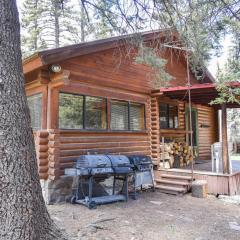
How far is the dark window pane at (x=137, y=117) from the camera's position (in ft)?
30.6

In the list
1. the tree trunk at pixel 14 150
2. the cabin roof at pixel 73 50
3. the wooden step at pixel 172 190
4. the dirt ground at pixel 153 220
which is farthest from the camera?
the wooden step at pixel 172 190

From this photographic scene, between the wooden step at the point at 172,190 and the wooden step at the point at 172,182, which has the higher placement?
the wooden step at the point at 172,182

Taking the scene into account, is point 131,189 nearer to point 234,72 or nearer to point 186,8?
point 234,72

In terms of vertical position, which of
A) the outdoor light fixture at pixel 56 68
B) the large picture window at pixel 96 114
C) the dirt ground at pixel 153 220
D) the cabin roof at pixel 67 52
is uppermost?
the cabin roof at pixel 67 52

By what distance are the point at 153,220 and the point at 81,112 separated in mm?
3209

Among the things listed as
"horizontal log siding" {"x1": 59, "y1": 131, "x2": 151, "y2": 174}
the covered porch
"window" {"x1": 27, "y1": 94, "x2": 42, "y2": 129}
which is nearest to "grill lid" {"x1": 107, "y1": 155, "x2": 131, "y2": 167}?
"horizontal log siding" {"x1": 59, "y1": 131, "x2": 151, "y2": 174}

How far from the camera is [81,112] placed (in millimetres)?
7668

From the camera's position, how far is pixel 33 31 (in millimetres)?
24719

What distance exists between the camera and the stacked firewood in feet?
32.9

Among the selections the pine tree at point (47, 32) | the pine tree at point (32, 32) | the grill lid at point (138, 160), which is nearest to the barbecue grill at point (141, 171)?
the grill lid at point (138, 160)

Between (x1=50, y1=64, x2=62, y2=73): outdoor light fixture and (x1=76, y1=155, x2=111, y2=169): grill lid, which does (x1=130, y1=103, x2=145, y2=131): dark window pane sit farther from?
(x1=50, y1=64, x2=62, y2=73): outdoor light fixture

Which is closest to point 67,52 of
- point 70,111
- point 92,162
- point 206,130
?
point 70,111

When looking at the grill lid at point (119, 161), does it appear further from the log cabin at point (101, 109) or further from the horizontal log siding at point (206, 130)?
the horizontal log siding at point (206, 130)

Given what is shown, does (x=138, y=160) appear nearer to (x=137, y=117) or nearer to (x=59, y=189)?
(x=137, y=117)
